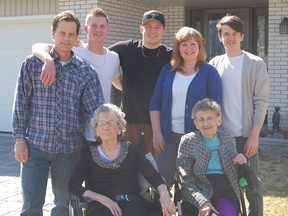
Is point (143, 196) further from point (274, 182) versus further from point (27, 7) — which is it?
point (27, 7)

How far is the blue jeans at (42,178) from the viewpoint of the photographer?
143 inches

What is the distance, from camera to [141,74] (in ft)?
14.5

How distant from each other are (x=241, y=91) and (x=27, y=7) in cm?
703

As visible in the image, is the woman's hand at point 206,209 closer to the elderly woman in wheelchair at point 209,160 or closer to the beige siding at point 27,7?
the elderly woman in wheelchair at point 209,160

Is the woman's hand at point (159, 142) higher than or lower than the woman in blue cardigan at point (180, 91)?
lower

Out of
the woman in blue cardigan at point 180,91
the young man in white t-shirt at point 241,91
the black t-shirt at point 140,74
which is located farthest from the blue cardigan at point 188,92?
the black t-shirt at point 140,74

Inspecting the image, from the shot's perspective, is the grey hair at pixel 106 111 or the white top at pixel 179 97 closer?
the grey hair at pixel 106 111

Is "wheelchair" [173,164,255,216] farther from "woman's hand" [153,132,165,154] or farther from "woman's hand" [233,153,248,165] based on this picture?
"woman's hand" [153,132,165,154]

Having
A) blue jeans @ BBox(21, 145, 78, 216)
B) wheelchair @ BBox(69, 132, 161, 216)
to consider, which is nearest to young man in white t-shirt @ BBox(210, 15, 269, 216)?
wheelchair @ BBox(69, 132, 161, 216)

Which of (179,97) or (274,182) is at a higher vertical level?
(179,97)

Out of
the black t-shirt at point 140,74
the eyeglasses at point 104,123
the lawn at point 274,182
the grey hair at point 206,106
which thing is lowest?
the lawn at point 274,182

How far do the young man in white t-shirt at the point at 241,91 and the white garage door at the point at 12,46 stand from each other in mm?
6437

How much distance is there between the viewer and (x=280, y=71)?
28.2 ft

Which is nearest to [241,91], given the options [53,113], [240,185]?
[240,185]
